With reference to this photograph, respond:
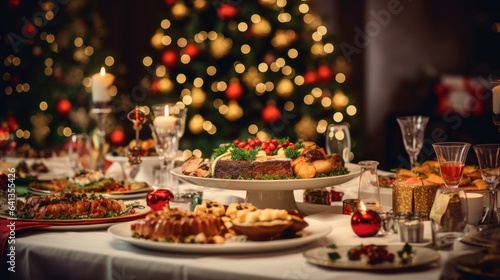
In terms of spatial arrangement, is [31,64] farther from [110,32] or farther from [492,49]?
[492,49]

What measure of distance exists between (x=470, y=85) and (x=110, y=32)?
13.7ft

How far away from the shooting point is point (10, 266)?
6.10ft

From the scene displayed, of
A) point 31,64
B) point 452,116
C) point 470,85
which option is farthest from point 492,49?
point 31,64

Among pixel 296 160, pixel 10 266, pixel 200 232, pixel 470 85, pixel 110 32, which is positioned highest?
pixel 110 32

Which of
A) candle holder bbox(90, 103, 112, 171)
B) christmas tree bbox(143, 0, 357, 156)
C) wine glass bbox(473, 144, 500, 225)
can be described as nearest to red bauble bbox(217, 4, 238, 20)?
christmas tree bbox(143, 0, 357, 156)

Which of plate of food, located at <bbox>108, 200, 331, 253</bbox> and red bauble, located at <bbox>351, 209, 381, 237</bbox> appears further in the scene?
red bauble, located at <bbox>351, 209, 381, 237</bbox>

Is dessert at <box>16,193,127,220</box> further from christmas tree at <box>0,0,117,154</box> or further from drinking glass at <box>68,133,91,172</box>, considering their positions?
christmas tree at <box>0,0,117,154</box>

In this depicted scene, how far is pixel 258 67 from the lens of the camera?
18.3 feet

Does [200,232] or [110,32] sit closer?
[200,232]

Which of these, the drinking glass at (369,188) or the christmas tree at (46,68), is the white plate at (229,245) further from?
the christmas tree at (46,68)

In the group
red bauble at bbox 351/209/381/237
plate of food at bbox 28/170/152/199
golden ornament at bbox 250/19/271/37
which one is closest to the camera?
red bauble at bbox 351/209/381/237

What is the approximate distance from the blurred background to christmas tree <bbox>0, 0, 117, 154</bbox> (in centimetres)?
1

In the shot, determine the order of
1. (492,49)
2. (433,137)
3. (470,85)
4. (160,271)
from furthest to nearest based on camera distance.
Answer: (492,49) → (470,85) → (433,137) → (160,271)

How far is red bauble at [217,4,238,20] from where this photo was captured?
5.53 m
